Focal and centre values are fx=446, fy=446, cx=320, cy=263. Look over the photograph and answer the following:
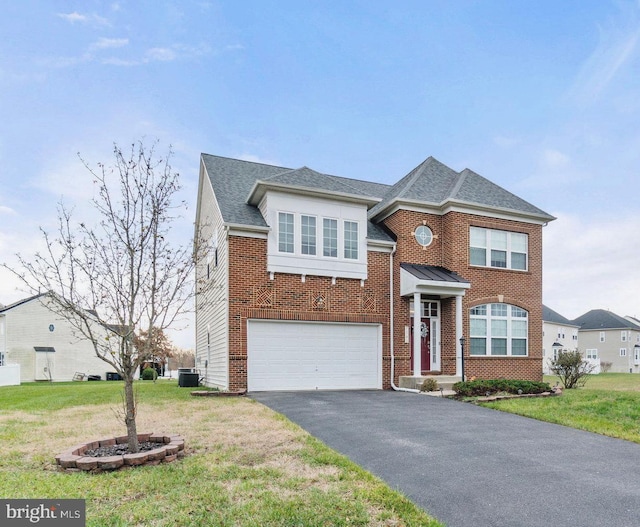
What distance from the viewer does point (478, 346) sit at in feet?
52.5

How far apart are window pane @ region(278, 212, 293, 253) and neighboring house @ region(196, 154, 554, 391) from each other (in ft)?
0.11

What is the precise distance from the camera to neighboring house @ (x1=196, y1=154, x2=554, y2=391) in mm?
13953

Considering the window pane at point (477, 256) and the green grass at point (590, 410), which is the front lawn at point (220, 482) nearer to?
the green grass at point (590, 410)

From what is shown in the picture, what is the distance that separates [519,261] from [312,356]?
896 cm

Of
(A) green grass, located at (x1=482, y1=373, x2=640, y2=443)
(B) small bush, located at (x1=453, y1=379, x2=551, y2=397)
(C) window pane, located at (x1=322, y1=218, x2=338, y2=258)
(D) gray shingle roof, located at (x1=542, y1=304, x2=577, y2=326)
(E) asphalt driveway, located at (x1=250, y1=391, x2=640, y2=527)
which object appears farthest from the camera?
(D) gray shingle roof, located at (x1=542, y1=304, x2=577, y2=326)

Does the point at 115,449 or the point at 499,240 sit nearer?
the point at 115,449

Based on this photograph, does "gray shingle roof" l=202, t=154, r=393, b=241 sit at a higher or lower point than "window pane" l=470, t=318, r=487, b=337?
higher

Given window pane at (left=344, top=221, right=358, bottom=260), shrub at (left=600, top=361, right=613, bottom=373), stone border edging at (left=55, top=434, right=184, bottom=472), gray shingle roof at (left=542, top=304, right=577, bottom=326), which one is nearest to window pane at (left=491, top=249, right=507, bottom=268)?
window pane at (left=344, top=221, right=358, bottom=260)

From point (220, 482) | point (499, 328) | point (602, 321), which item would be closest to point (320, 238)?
point (499, 328)

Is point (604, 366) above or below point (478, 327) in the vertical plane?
below

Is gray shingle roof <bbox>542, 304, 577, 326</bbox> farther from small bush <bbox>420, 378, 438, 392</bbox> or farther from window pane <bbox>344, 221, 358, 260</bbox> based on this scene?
window pane <bbox>344, 221, 358, 260</bbox>

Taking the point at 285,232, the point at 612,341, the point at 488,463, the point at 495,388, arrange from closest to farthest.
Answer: the point at 488,463 < the point at 495,388 < the point at 285,232 < the point at 612,341

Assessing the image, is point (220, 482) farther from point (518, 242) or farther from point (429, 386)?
point (518, 242)

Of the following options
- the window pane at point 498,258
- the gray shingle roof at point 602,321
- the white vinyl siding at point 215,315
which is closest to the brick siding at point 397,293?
the window pane at point 498,258
